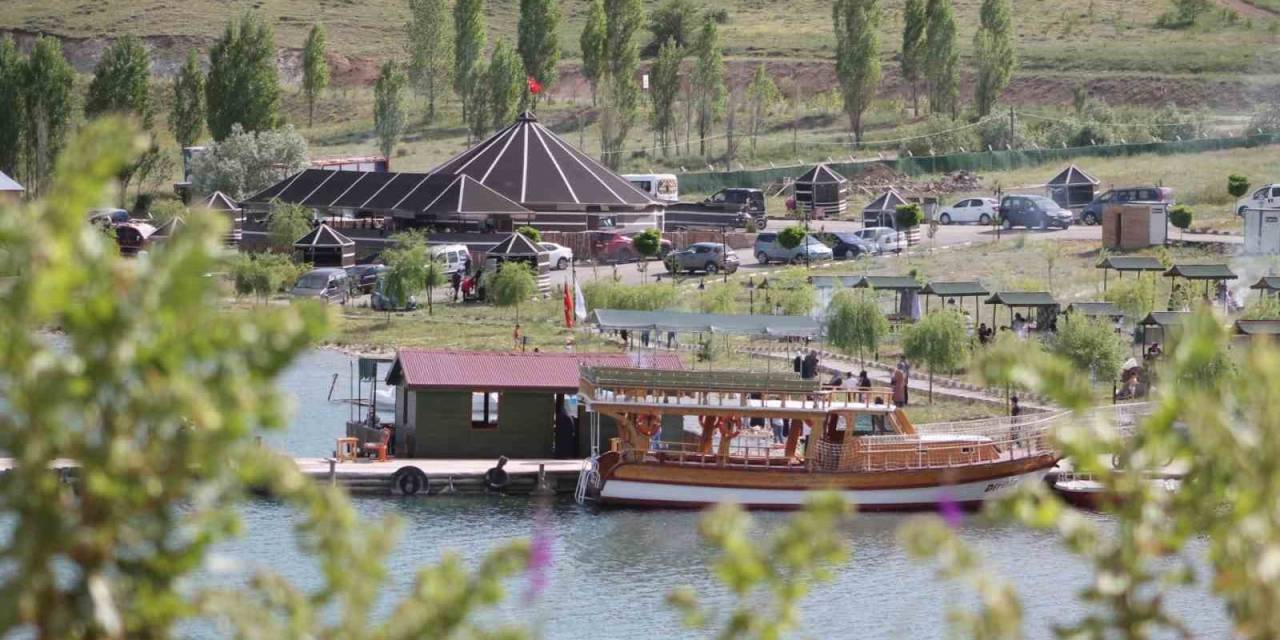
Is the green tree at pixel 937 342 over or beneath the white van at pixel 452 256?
beneath

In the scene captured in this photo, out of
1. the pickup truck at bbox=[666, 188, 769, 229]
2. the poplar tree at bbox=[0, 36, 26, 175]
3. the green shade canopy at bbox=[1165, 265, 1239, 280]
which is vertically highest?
the poplar tree at bbox=[0, 36, 26, 175]

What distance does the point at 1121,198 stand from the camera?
225 feet

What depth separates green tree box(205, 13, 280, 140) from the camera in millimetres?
87188

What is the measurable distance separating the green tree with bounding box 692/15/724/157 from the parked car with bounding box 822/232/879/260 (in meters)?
29.9

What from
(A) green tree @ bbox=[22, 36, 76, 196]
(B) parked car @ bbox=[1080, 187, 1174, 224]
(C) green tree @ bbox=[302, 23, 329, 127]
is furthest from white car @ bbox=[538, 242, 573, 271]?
(C) green tree @ bbox=[302, 23, 329, 127]

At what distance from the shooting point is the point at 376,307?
56781 millimetres

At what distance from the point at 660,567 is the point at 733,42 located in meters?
96.5

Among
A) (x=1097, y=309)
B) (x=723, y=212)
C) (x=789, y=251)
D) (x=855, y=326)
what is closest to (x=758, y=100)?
(x=723, y=212)

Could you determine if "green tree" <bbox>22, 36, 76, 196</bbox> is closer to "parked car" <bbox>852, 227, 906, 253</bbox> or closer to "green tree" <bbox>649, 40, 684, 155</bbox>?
"green tree" <bbox>649, 40, 684, 155</bbox>

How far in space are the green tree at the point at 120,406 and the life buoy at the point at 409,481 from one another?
25.7 metres

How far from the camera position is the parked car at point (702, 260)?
6147cm

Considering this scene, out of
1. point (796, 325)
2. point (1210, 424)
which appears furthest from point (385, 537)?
point (796, 325)

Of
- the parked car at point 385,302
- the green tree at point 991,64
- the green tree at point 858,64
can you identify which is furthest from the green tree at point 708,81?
the parked car at point 385,302

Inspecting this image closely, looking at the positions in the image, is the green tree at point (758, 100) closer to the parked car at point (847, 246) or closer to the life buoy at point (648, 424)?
the parked car at point (847, 246)
